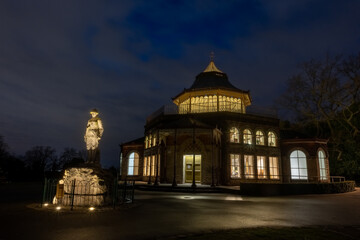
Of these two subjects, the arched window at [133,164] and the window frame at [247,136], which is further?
the arched window at [133,164]

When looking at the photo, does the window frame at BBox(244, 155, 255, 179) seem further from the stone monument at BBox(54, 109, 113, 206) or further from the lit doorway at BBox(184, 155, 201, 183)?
the stone monument at BBox(54, 109, 113, 206)

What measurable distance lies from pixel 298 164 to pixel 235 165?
7.02 meters

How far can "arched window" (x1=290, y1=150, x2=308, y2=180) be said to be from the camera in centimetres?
2322

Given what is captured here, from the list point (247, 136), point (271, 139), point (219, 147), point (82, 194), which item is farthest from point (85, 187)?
point (271, 139)

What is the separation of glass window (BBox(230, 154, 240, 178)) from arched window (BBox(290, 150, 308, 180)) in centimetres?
610

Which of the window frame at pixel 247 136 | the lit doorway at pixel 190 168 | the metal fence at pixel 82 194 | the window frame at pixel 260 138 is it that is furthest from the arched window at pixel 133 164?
the metal fence at pixel 82 194

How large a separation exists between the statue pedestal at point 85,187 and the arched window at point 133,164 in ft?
56.6

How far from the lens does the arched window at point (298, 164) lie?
76.2ft

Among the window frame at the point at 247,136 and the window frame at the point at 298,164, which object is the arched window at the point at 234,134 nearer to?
the window frame at the point at 247,136

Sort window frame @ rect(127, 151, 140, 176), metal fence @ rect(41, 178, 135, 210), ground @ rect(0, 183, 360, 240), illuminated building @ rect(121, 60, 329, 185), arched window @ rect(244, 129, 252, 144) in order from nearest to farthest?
ground @ rect(0, 183, 360, 240)
metal fence @ rect(41, 178, 135, 210)
illuminated building @ rect(121, 60, 329, 185)
arched window @ rect(244, 129, 252, 144)
window frame @ rect(127, 151, 140, 176)

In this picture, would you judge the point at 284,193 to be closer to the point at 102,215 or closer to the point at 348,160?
the point at 102,215

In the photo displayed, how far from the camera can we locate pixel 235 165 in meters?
21.9

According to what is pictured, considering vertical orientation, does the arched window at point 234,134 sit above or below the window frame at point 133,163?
above

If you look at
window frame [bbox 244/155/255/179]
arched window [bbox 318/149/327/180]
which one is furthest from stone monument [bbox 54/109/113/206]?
arched window [bbox 318/149/327/180]
